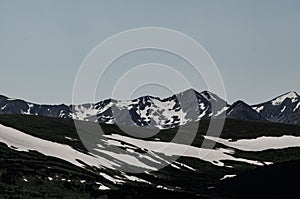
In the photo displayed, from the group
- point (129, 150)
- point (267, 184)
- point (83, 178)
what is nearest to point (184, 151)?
point (129, 150)

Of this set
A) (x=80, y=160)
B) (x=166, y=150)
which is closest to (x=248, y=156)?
(x=166, y=150)

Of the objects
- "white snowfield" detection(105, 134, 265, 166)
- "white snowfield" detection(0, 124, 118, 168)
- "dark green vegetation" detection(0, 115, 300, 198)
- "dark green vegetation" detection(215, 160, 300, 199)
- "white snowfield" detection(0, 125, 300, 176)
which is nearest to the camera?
"dark green vegetation" detection(0, 115, 300, 198)

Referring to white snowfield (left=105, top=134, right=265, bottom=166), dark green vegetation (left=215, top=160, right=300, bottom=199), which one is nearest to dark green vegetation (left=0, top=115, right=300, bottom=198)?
dark green vegetation (left=215, top=160, right=300, bottom=199)

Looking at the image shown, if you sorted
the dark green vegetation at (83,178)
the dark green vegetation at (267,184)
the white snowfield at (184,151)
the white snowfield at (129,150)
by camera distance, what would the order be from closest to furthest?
the dark green vegetation at (83,178), the dark green vegetation at (267,184), the white snowfield at (129,150), the white snowfield at (184,151)

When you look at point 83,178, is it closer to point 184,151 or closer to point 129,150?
point 129,150

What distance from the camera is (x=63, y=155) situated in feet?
385

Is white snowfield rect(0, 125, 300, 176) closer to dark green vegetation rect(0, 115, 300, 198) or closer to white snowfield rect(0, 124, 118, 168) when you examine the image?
white snowfield rect(0, 124, 118, 168)

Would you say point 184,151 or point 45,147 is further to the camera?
point 184,151

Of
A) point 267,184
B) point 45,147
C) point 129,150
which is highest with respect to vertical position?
→ point 129,150

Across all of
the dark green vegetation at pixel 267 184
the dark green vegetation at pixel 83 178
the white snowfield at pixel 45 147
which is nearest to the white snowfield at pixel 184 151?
the dark green vegetation at pixel 83 178

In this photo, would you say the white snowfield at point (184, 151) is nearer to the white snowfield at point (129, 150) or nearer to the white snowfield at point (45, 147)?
the white snowfield at point (129, 150)

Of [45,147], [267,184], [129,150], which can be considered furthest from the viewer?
[129,150]

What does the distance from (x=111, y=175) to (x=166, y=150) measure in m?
58.4

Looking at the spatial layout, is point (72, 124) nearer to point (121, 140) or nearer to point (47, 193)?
point (121, 140)
